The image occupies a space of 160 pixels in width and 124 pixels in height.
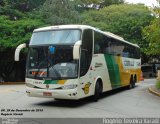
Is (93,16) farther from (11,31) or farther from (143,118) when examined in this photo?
(143,118)

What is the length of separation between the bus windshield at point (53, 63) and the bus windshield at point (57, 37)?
0.30 m

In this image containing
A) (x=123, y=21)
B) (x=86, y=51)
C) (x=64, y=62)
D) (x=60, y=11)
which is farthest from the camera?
(x=123, y=21)

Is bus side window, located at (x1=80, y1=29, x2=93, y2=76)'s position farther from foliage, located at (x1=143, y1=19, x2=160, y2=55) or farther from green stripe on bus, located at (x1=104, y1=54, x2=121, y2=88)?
foliage, located at (x1=143, y1=19, x2=160, y2=55)

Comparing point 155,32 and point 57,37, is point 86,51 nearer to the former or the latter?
point 57,37

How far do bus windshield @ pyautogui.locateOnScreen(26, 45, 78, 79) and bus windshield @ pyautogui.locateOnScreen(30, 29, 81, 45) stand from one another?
0.30 meters

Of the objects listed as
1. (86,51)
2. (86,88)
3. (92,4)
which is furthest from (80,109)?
(92,4)

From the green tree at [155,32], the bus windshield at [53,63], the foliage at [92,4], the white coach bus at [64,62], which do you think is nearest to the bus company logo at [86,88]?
the white coach bus at [64,62]

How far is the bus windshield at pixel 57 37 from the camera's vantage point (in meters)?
13.6

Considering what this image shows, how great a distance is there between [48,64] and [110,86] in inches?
223

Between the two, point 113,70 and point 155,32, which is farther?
point 155,32

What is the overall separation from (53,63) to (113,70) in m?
6.12

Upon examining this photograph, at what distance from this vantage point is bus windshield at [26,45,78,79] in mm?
A: 13172

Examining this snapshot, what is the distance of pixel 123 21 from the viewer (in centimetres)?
4438

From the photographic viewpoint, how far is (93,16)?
150ft
